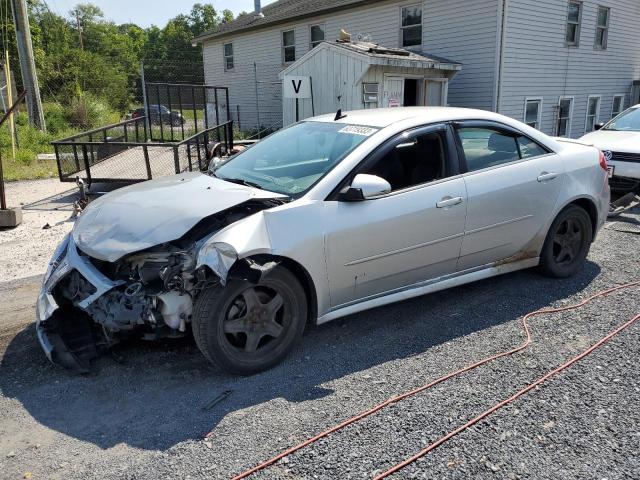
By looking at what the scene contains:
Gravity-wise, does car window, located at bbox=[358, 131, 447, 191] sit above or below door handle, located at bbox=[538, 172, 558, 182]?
above

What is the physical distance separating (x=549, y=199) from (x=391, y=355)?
2.13 metres

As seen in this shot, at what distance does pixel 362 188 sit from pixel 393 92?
948cm

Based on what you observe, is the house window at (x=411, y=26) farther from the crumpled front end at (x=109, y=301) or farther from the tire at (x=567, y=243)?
the crumpled front end at (x=109, y=301)

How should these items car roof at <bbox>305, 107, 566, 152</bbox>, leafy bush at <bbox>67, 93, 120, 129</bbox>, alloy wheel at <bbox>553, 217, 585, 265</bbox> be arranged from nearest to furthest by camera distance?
car roof at <bbox>305, 107, 566, 152</bbox>, alloy wheel at <bbox>553, 217, 585, 265</bbox>, leafy bush at <bbox>67, 93, 120, 129</bbox>

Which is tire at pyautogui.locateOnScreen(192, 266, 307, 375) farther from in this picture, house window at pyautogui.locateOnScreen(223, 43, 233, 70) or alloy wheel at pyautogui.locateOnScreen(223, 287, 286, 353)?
house window at pyautogui.locateOnScreen(223, 43, 233, 70)

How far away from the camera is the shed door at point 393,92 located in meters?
12.1

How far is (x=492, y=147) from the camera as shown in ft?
14.4

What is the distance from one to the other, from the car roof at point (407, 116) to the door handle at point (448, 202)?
2.11 ft

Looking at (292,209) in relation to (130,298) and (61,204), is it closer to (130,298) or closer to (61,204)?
(130,298)

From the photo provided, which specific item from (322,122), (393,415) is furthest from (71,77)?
(393,415)

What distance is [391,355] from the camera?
3590 millimetres

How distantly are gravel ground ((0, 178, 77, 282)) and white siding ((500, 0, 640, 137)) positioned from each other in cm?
1109

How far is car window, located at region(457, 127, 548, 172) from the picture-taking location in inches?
165

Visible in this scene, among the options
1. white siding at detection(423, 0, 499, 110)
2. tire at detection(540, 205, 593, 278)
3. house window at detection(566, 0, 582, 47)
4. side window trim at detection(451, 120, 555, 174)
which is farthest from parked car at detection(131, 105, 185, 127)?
house window at detection(566, 0, 582, 47)
